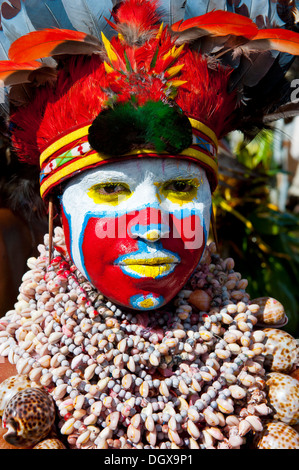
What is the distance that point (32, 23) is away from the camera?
1582mm

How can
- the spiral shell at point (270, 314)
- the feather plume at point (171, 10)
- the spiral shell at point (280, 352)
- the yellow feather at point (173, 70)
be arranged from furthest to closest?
the spiral shell at point (270, 314)
the spiral shell at point (280, 352)
the feather plume at point (171, 10)
the yellow feather at point (173, 70)

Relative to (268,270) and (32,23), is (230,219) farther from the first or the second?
Answer: (32,23)

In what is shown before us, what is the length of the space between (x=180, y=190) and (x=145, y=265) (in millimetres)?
304

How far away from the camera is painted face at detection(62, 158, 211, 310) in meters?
1.52

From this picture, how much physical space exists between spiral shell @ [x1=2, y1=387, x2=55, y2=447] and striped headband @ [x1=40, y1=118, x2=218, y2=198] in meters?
0.73

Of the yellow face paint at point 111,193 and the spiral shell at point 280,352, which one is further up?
the yellow face paint at point 111,193

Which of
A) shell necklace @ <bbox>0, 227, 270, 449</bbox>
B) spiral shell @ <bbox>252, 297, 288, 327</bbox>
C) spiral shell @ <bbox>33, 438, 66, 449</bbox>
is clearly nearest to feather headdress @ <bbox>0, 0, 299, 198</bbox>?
shell necklace @ <bbox>0, 227, 270, 449</bbox>

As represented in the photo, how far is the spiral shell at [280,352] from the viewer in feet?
5.80

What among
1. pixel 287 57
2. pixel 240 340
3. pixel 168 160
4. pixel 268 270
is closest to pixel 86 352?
pixel 240 340

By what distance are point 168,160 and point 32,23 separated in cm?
68

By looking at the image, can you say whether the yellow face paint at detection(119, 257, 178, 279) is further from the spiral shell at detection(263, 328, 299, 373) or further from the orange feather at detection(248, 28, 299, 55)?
the orange feather at detection(248, 28, 299, 55)

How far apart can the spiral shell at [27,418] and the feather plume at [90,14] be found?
124 cm

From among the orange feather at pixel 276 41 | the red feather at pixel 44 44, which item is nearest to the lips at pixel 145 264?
the red feather at pixel 44 44

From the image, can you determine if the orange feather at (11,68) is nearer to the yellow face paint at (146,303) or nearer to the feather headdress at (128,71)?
the feather headdress at (128,71)
